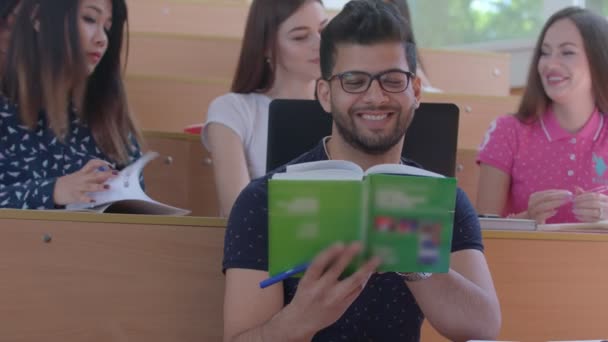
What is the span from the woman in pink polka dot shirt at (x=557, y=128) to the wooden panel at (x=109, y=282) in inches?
44.0

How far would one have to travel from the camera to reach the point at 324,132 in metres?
1.74

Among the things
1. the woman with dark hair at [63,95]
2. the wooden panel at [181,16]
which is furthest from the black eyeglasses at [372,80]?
the wooden panel at [181,16]

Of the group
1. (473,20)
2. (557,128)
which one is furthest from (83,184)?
(473,20)

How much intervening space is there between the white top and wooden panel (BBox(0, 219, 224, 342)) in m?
0.83

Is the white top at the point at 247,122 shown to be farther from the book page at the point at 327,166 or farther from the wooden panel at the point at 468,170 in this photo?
the book page at the point at 327,166

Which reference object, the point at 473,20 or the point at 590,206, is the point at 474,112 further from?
the point at 473,20

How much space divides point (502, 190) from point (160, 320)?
49.0 inches

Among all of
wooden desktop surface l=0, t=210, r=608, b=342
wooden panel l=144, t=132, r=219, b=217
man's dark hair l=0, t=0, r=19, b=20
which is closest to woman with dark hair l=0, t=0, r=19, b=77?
man's dark hair l=0, t=0, r=19, b=20

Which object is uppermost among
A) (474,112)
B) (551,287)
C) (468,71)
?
(468,71)

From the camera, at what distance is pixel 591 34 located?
8.09ft

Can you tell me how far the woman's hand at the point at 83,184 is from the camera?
5.88ft

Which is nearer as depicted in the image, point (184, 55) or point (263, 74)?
point (263, 74)

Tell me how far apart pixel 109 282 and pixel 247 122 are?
901 mm

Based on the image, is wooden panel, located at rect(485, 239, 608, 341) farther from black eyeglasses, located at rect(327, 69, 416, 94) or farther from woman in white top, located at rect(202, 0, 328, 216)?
woman in white top, located at rect(202, 0, 328, 216)
